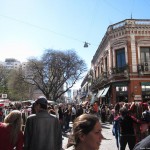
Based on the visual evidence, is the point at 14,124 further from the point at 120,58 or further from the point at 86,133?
the point at 120,58

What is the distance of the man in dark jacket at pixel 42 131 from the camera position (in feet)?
Result: 18.2

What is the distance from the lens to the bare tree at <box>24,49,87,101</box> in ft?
161

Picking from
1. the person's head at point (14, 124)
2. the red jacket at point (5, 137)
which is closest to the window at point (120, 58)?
the person's head at point (14, 124)

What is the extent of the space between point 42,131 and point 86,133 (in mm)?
3122

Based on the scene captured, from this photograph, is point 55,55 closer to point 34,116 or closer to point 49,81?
point 49,81

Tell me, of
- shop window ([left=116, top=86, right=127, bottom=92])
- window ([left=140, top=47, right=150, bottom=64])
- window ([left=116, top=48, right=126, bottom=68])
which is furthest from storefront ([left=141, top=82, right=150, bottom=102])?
window ([left=116, top=48, right=126, bottom=68])

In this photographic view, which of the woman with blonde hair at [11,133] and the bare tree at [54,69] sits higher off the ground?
the bare tree at [54,69]

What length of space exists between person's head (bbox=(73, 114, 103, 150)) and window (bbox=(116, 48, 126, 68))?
2939 cm

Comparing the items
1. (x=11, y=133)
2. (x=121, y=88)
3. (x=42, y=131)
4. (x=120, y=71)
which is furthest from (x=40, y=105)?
(x=120, y=71)

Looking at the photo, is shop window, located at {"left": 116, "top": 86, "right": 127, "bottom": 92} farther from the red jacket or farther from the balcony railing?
the red jacket

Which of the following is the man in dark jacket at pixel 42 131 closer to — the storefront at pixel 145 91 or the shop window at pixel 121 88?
the storefront at pixel 145 91

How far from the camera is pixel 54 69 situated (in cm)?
5003

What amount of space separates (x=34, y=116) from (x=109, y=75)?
94.6 ft

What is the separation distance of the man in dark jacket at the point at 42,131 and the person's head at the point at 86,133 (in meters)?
3.04
